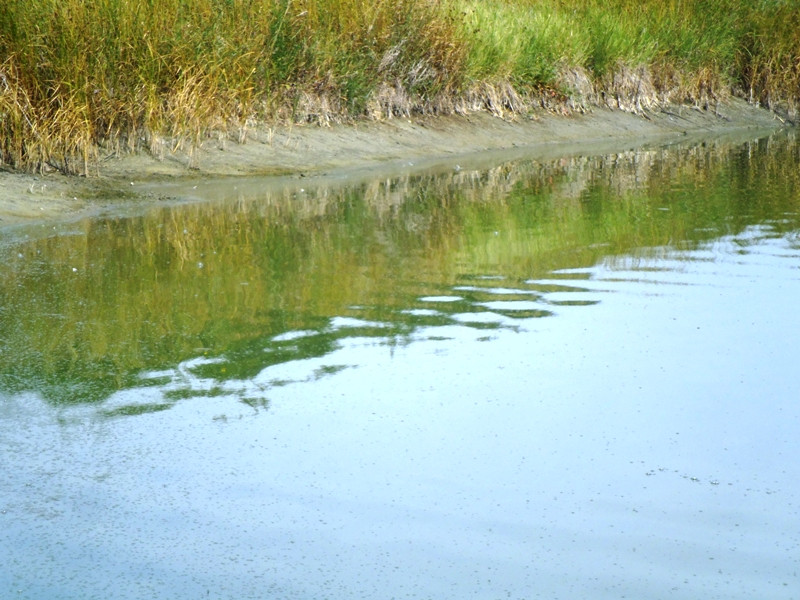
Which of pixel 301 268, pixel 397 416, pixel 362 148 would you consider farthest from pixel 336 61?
pixel 397 416

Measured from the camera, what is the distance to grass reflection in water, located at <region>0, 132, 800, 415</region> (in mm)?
5184

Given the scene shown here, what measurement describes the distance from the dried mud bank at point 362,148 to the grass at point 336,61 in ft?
0.72

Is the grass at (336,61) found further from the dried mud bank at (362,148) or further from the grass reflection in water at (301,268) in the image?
the grass reflection in water at (301,268)

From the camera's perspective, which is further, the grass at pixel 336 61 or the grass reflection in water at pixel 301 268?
the grass at pixel 336 61

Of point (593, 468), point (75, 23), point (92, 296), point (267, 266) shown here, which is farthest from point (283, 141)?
point (593, 468)

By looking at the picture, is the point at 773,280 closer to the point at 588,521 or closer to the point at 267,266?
the point at 267,266

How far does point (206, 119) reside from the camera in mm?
11305

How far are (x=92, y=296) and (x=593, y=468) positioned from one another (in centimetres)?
344

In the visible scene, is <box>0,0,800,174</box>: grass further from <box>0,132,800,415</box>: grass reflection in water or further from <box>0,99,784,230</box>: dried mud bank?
<box>0,132,800,415</box>: grass reflection in water

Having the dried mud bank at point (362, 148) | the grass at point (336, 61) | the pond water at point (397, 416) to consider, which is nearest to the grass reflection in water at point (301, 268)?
the pond water at point (397, 416)

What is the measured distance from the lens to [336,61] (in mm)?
13734

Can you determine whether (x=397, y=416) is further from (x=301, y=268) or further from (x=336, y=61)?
(x=336, y=61)

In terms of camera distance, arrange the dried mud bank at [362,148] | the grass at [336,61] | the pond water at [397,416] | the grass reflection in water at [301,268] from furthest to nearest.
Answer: the grass at [336,61], the dried mud bank at [362,148], the grass reflection in water at [301,268], the pond water at [397,416]

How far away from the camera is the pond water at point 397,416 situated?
3.24m
